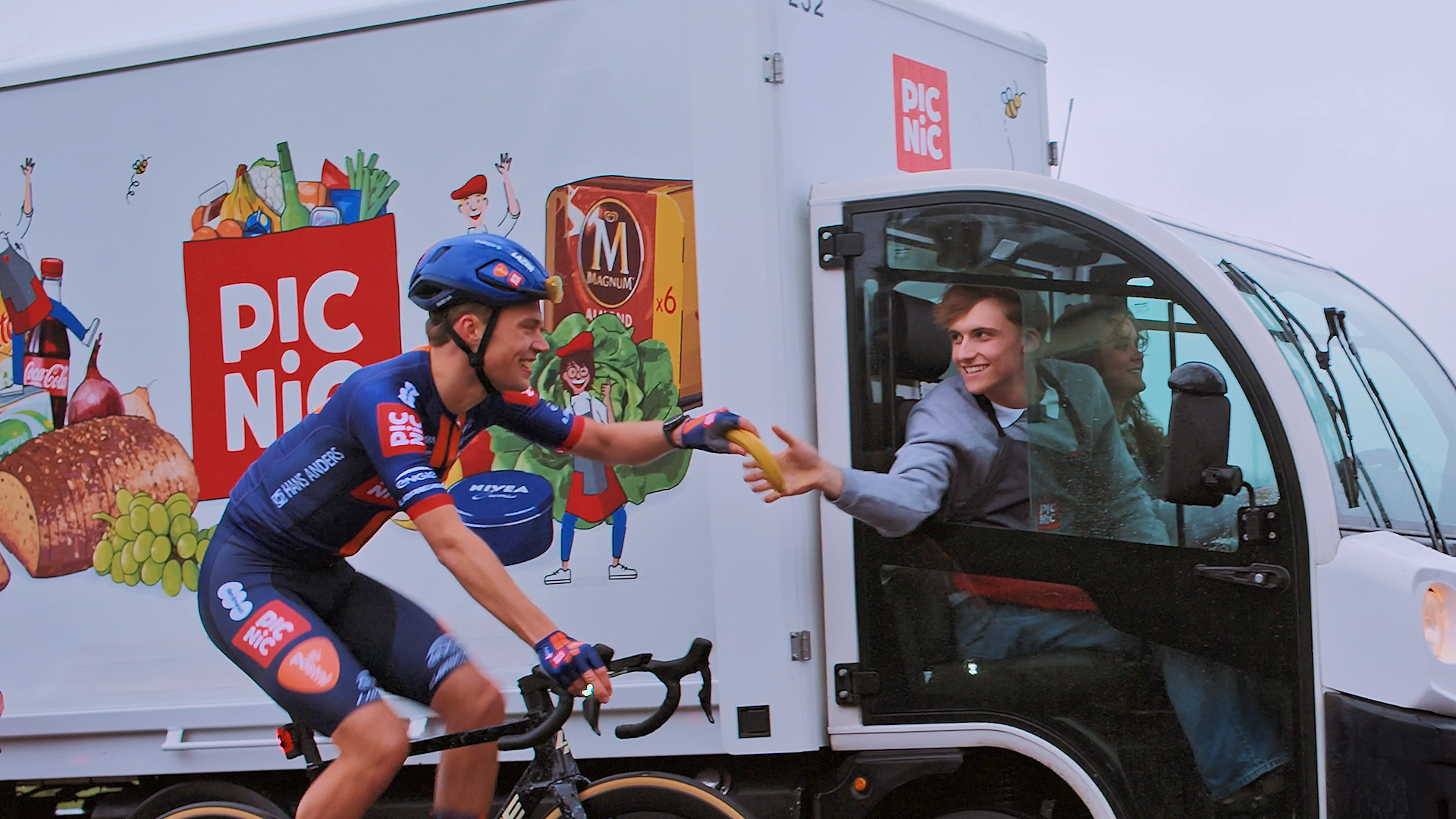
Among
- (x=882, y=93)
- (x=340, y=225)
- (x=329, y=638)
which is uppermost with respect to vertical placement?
(x=882, y=93)

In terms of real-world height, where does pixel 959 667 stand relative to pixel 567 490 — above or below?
below

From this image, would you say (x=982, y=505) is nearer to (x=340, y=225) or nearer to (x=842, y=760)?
(x=842, y=760)

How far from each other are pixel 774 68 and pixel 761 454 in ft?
4.20

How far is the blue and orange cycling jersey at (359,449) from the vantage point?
307 centimetres

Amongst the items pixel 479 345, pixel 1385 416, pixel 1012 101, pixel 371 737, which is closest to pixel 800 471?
pixel 479 345

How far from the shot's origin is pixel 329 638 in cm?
322

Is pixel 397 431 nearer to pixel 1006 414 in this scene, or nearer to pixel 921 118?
pixel 1006 414

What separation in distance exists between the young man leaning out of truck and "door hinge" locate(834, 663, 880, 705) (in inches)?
10.8

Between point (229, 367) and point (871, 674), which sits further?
point (229, 367)

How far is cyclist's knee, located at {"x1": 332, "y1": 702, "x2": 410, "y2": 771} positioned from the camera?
3113mm

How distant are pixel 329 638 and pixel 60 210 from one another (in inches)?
82.8

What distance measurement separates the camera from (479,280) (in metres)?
3.12

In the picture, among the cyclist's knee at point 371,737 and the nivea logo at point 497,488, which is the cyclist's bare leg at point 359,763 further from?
the nivea logo at point 497,488

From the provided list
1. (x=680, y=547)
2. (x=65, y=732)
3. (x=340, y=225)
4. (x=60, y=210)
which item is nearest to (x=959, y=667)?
(x=680, y=547)
